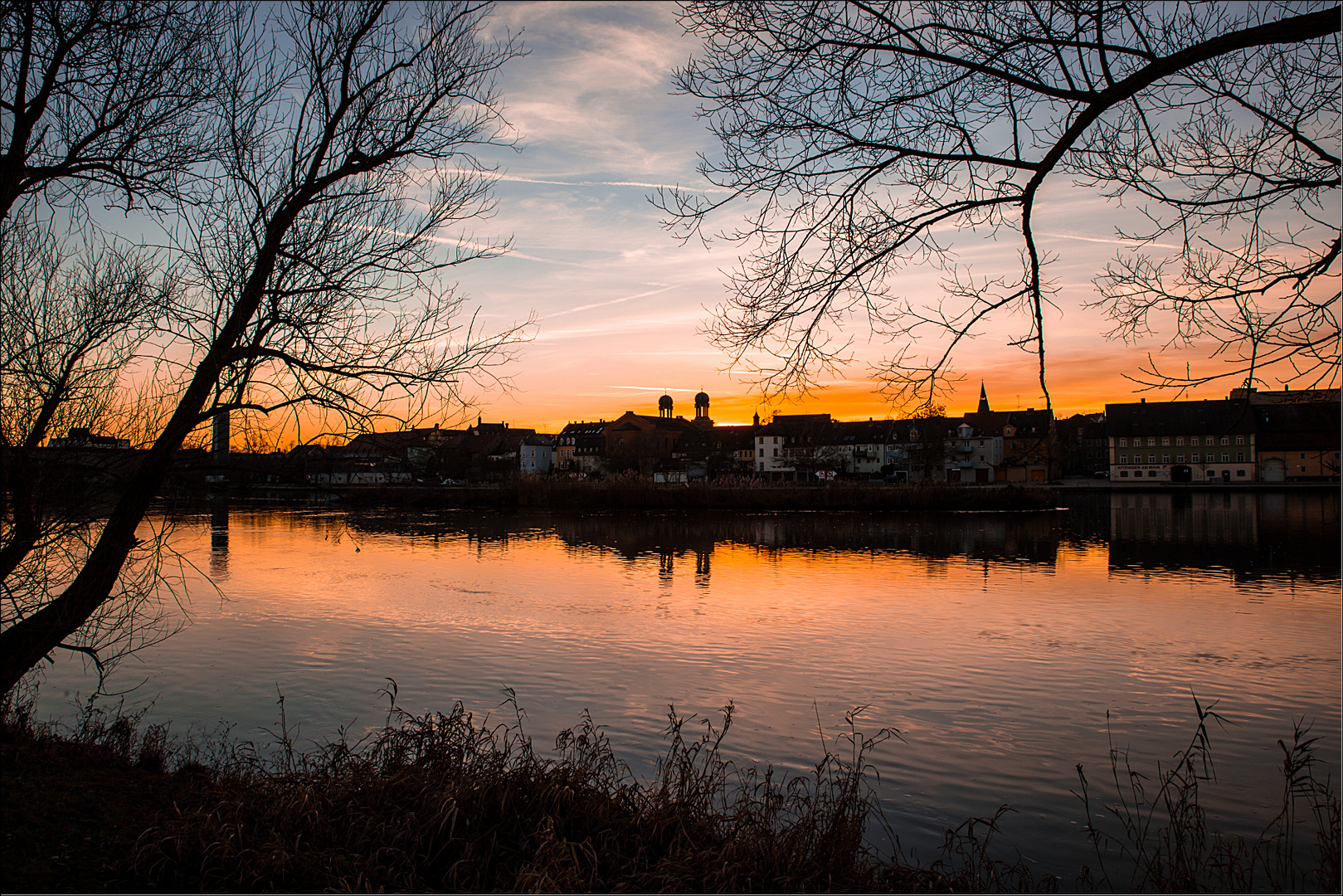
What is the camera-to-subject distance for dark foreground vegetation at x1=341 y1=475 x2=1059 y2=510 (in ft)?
162

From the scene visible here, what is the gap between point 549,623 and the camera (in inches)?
640

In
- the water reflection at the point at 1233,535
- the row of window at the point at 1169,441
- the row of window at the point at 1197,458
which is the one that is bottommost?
the water reflection at the point at 1233,535

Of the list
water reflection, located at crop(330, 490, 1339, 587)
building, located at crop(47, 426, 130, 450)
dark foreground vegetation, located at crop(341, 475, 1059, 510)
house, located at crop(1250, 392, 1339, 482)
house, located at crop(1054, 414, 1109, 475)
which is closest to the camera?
building, located at crop(47, 426, 130, 450)

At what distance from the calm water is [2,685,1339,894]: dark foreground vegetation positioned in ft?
1.84

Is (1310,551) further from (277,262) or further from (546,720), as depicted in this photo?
(277,262)

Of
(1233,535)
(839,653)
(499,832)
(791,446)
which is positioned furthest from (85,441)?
(791,446)

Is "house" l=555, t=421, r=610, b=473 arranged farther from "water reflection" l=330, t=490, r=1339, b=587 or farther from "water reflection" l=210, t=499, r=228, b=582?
"water reflection" l=210, t=499, r=228, b=582

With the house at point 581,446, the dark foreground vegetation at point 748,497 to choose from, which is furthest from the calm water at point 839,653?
the house at point 581,446

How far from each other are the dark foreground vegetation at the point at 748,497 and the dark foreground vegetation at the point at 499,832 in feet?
139

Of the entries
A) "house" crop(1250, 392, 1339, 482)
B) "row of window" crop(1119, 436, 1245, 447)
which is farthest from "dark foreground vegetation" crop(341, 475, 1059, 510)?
"row of window" crop(1119, 436, 1245, 447)

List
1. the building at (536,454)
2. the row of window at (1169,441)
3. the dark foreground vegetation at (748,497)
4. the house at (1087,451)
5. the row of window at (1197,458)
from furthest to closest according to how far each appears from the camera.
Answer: the building at (536,454) < the house at (1087,451) < the row of window at (1197,458) < the row of window at (1169,441) < the dark foreground vegetation at (748,497)

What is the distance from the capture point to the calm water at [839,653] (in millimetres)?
9172

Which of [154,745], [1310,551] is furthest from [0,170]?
[1310,551]

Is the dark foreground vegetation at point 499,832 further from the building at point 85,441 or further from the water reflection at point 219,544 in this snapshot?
the water reflection at point 219,544
